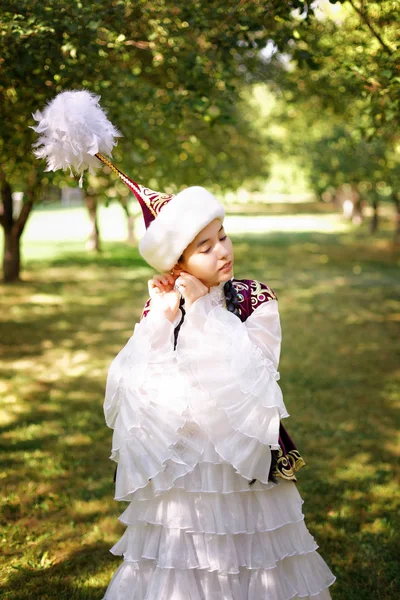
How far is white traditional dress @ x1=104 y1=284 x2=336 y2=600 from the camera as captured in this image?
253cm

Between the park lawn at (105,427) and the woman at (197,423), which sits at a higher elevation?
the woman at (197,423)

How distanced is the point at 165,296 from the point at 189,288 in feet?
0.41

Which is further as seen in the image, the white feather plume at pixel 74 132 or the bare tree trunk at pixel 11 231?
the bare tree trunk at pixel 11 231

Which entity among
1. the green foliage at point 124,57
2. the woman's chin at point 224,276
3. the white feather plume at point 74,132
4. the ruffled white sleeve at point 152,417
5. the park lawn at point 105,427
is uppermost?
the green foliage at point 124,57

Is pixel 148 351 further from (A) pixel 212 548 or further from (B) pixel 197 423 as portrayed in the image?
(A) pixel 212 548

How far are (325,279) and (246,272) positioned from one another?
5.90ft

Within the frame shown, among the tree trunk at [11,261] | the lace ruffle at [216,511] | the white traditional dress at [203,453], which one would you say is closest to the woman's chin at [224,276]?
the white traditional dress at [203,453]

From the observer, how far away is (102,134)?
9.07ft

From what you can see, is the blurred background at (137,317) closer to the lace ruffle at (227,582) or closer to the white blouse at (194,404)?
the lace ruffle at (227,582)

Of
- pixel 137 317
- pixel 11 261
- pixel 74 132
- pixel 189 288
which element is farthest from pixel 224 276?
pixel 11 261

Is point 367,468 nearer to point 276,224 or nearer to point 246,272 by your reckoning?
point 246,272

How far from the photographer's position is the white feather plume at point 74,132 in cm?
268

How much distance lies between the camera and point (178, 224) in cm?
259

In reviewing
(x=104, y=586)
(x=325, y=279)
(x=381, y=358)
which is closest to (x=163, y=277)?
(x=104, y=586)
